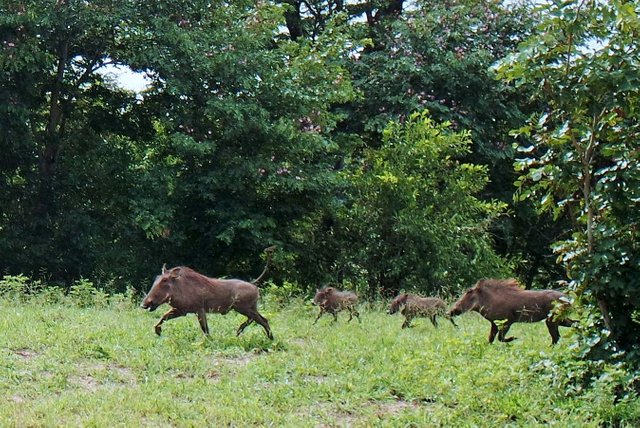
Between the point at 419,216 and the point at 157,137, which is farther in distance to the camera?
the point at 157,137

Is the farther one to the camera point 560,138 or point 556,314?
point 556,314

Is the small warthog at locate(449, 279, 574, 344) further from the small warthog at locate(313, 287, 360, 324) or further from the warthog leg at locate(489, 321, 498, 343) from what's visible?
the small warthog at locate(313, 287, 360, 324)

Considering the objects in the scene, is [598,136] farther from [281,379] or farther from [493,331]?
[281,379]

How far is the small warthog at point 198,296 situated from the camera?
33.3ft

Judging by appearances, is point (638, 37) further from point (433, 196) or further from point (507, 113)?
point (507, 113)

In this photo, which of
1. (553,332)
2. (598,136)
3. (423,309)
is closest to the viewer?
(598,136)

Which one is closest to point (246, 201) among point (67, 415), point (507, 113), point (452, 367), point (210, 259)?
point (210, 259)

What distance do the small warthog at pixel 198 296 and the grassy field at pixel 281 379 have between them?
27cm

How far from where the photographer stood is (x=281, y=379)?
27.4 ft

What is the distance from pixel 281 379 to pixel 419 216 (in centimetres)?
1008

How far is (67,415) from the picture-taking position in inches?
273

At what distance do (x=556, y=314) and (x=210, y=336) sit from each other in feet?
12.7

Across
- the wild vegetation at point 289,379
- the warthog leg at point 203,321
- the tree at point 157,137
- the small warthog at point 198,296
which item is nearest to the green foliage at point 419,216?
the tree at point 157,137

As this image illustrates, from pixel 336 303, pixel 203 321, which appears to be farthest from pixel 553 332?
pixel 203 321
